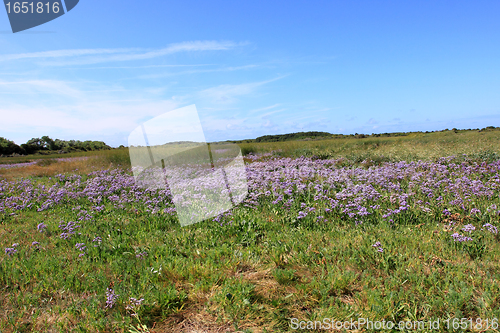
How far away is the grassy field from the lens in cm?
313

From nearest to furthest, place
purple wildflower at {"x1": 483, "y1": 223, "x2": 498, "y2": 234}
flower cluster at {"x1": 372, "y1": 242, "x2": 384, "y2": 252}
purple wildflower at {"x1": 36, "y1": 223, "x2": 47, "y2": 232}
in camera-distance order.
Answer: flower cluster at {"x1": 372, "y1": 242, "x2": 384, "y2": 252} < purple wildflower at {"x1": 483, "y1": 223, "x2": 498, "y2": 234} < purple wildflower at {"x1": 36, "y1": 223, "x2": 47, "y2": 232}

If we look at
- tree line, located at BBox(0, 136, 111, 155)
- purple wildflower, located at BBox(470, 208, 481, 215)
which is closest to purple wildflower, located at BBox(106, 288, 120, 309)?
purple wildflower, located at BBox(470, 208, 481, 215)

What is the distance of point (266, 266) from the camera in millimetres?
4023

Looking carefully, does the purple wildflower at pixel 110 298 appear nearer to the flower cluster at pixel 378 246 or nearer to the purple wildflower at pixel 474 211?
the flower cluster at pixel 378 246

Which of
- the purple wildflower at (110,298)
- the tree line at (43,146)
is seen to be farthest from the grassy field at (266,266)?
the tree line at (43,146)

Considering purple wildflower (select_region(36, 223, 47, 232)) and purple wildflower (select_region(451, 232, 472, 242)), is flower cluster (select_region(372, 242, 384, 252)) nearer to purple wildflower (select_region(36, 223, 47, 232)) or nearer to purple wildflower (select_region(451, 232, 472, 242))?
purple wildflower (select_region(451, 232, 472, 242))

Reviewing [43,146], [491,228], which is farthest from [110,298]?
[43,146]

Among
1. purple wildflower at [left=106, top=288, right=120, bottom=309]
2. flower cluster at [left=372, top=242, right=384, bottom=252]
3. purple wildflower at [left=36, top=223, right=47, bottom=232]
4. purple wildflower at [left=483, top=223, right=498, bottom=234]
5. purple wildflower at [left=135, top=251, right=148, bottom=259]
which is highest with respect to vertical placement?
purple wildflower at [left=36, top=223, right=47, bottom=232]

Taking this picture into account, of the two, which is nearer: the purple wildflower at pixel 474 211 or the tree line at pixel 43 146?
the purple wildflower at pixel 474 211

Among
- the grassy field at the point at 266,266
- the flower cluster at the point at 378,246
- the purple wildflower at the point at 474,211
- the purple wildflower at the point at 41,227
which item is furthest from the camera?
the purple wildflower at the point at 41,227

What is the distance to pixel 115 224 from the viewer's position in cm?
630

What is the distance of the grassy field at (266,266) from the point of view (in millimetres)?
3127

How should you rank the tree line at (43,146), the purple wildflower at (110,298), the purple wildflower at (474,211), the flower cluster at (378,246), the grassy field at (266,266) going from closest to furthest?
1. the grassy field at (266,266)
2. the purple wildflower at (110,298)
3. the flower cluster at (378,246)
4. the purple wildflower at (474,211)
5. the tree line at (43,146)

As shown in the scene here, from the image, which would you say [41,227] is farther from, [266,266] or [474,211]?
[474,211]
